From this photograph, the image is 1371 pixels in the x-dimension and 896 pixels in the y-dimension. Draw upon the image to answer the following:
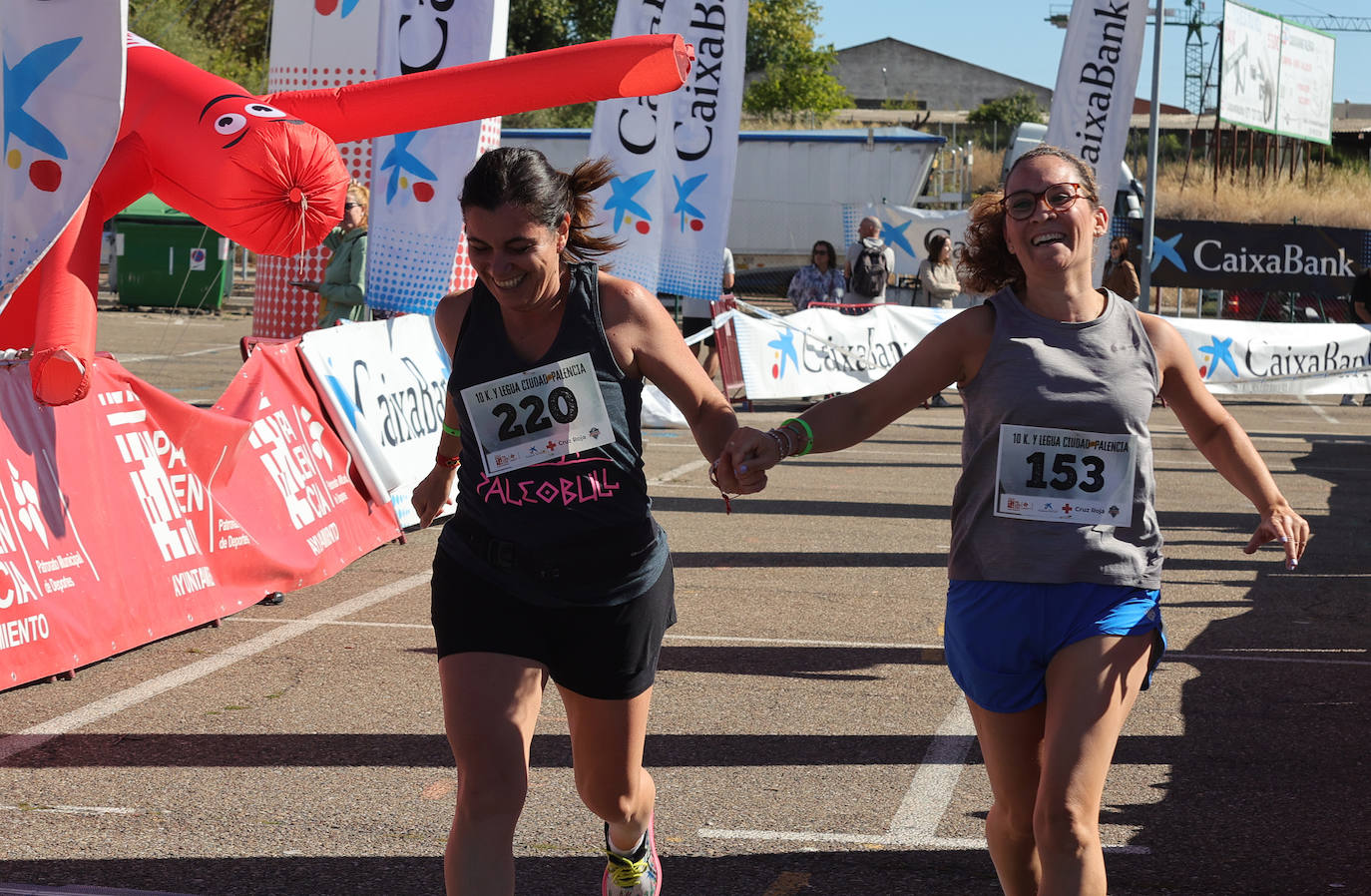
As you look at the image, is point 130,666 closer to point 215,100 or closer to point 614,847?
point 215,100

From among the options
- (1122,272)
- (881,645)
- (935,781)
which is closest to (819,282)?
(1122,272)

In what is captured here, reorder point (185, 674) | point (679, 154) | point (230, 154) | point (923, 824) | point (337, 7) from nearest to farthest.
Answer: point (923, 824) < point (230, 154) < point (185, 674) < point (679, 154) < point (337, 7)

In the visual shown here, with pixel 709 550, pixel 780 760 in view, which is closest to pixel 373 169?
pixel 709 550

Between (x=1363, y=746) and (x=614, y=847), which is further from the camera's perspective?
(x=1363, y=746)

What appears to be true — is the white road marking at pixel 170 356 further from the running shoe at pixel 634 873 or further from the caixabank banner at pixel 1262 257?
the running shoe at pixel 634 873

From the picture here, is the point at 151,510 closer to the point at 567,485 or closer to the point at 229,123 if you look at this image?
the point at 229,123

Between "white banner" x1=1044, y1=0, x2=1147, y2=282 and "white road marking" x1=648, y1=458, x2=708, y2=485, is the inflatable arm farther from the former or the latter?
"white banner" x1=1044, y1=0, x2=1147, y2=282

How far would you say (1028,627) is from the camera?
10.7 ft

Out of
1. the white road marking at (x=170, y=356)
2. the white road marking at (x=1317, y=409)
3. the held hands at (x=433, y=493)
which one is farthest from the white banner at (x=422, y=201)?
the white road marking at (x=1317, y=409)

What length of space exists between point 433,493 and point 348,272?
24.7ft

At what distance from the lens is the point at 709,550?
9.16 meters

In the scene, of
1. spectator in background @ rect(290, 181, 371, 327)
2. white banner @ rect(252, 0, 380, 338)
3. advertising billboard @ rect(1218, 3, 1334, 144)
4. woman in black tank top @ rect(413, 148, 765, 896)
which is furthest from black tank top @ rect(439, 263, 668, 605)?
advertising billboard @ rect(1218, 3, 1334, 144)

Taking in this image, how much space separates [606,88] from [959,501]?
115 inches

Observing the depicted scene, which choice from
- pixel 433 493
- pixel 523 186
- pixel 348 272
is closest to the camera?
pixel 523 186
